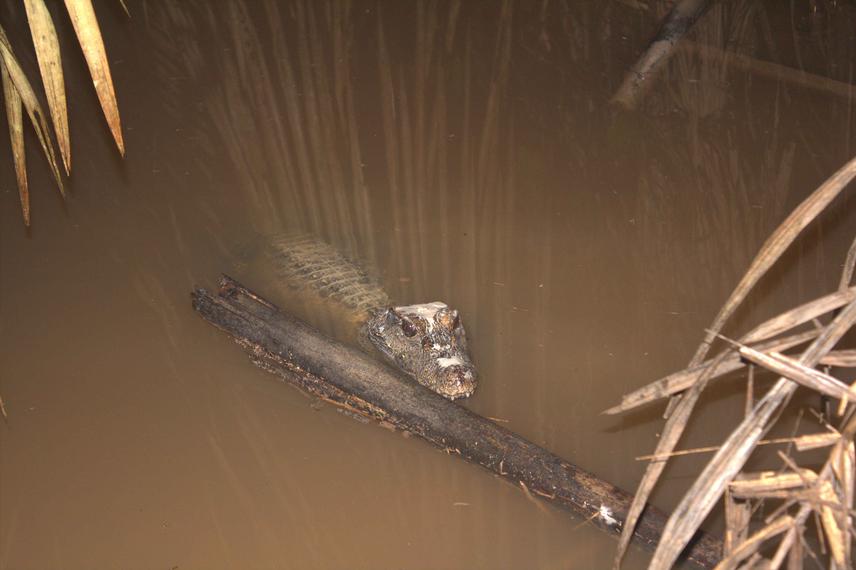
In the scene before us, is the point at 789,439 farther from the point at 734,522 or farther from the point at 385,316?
the point at 385,316

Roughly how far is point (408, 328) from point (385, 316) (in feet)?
0.60

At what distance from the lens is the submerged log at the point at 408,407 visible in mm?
2672

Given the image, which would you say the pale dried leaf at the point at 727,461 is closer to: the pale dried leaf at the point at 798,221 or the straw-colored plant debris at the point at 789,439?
the straw-colored plant debris at the point at 789,439

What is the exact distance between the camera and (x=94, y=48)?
4.85 feet

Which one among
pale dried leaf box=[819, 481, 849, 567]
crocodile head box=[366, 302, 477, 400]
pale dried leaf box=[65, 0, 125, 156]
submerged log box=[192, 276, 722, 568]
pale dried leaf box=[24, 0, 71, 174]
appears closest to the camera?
pale dried leaf box=[819, 481, 849, 567]

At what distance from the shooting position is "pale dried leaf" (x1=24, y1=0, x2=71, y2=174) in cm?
155

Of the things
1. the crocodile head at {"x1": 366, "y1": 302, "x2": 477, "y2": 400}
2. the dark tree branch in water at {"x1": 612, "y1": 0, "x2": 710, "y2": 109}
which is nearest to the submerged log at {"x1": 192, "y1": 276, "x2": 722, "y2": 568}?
the crocodile head at {"x1": 366, "y1": 302, "x2": 477, "y2": 400}

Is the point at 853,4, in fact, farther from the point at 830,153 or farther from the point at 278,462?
the point at 278,462

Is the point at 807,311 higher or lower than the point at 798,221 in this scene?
lower

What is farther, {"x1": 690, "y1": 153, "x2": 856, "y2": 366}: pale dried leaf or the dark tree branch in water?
the dark tree branch in water

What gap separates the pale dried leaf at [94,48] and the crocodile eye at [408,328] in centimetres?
211

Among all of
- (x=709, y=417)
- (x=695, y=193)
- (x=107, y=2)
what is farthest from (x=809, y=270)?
(x=107, y=2)

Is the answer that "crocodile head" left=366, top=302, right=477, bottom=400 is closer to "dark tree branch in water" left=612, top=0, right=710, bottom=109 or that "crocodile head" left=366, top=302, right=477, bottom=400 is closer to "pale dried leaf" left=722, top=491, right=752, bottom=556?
"pale dried leaf" left=722, top=491, right=752, bottom=556

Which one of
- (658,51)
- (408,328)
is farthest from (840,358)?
(658,51)
